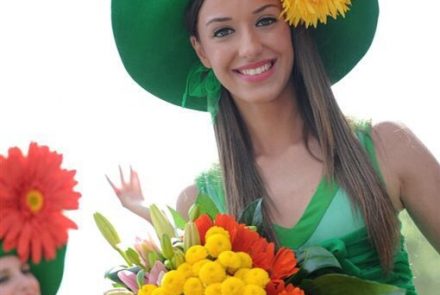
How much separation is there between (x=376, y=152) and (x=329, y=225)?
0.87ft

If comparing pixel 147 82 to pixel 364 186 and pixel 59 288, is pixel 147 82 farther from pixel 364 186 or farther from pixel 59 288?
pixel 59 288

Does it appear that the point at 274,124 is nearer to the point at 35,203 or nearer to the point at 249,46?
the point at 249,46

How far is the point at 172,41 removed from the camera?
370 centimetres

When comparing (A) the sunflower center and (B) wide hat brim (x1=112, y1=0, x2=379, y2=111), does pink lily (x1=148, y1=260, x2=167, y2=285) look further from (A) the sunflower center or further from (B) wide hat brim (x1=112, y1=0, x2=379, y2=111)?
(B) wide hat brim (x1=112, y1=0, x2=379, y2=111)

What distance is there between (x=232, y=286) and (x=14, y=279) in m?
0.63

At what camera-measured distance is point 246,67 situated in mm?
3375

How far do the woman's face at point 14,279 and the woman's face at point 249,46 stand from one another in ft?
3.96

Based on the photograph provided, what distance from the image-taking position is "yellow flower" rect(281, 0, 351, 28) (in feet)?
11.0

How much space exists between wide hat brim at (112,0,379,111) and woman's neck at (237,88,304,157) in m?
0.25

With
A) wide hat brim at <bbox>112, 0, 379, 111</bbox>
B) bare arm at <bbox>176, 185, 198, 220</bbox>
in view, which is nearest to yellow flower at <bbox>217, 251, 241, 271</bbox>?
bare arm at <bbox>176, 185, 198, 220</bbox>

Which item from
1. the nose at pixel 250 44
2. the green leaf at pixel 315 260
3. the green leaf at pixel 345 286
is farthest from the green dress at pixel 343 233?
the nose at pixel 250 44

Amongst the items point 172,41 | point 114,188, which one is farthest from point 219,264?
point 172,41

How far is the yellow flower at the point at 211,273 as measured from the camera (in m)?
2.82

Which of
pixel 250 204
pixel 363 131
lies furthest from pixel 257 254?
pixel 363 131
